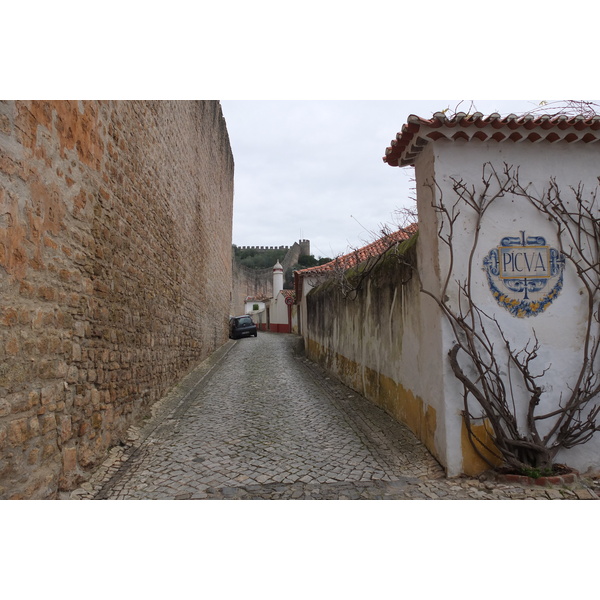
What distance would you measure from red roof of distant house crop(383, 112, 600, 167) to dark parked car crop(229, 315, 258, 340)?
16.3 meters

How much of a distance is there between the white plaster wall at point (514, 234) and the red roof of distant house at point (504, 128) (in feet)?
0.32

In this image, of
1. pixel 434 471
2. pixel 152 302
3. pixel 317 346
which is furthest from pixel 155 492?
pixel 317 346

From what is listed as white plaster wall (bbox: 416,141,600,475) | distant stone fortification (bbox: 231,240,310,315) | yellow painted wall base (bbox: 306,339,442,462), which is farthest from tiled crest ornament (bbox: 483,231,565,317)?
distant stone fortification (bbox: 231,240,310,315)

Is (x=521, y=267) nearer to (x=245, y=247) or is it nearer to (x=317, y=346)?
(x=317, y=346)

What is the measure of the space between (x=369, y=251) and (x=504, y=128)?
7156 millimetres

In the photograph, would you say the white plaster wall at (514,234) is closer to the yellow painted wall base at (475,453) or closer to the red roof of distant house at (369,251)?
the yellow painted wall base at (475,453)

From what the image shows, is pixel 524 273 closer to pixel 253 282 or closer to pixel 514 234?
pixel 514 234

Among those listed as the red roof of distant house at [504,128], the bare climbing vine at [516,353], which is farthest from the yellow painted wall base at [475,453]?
the red roof of distant house at [504,128]

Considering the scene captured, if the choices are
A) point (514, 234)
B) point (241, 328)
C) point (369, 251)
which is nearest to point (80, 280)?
point (514, 234)

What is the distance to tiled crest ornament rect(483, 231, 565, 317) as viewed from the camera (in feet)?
13.3

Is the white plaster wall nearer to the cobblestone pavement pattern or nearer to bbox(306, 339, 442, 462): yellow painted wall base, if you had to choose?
bbox(306, 339, 442, 462): yellow painted wall base

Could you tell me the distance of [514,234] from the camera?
13.6 feet

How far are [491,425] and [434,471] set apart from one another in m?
0.63

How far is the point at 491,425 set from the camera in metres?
3.93
